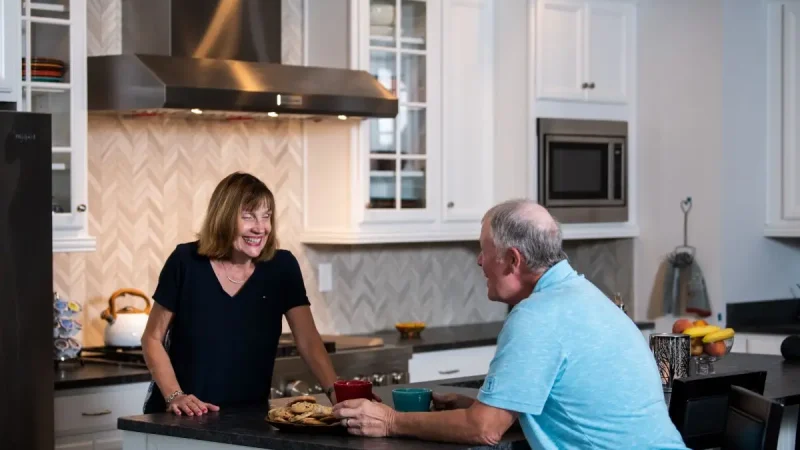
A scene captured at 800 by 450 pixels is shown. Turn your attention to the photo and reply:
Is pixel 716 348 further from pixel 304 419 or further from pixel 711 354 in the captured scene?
pixel 304 419

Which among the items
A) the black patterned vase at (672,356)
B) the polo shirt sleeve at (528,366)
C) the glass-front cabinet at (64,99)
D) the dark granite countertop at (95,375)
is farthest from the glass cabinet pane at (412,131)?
the polo shirt sleeve at (528,366)

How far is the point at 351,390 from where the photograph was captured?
3.02m

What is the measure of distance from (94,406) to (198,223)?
1.12 meters

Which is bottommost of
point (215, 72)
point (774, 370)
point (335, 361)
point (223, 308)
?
point (335, 361)

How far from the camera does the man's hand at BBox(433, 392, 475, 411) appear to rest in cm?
318

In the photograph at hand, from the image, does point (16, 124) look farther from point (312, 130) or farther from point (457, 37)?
point (457, 37)

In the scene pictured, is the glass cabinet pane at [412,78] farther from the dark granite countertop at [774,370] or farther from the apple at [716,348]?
the apple at [716,348]

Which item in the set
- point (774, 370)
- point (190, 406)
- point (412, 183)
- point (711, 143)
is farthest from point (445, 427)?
point (711, 143)

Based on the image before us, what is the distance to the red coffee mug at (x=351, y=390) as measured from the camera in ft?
9.91

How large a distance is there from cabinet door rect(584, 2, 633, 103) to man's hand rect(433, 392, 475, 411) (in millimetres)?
3347

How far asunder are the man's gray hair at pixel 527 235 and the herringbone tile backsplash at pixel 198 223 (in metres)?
2.57

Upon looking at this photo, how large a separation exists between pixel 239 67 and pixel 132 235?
0.81 m

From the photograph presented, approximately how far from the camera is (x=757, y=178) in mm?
6262

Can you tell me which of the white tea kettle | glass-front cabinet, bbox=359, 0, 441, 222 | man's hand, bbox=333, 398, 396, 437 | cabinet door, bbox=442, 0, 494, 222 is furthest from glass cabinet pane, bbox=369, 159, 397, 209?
man's hand, bbox=333, 398, 396, 437
